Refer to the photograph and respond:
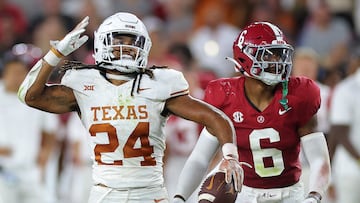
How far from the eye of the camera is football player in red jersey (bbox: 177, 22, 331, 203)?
248 inches

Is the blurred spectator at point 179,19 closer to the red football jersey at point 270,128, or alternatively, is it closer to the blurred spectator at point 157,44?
the blurred spectator at point 157,44

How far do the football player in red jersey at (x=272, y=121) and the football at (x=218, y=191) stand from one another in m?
0.42

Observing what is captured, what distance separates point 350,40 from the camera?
474 inches

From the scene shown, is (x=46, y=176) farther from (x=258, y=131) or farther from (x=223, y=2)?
(x=258, y=131)

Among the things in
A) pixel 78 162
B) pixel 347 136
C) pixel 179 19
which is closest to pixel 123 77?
pixel 347 136

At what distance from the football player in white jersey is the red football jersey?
1.30 ft

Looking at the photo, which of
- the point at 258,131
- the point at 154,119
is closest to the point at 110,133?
the point at 154,119

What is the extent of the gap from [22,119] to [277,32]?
3404 mm

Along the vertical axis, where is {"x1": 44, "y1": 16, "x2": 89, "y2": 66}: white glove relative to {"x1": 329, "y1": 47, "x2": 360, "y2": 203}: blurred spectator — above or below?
above

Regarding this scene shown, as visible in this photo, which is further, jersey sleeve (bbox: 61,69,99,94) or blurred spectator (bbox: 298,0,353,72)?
blurred spectator (bbox: 298,0,353,72)

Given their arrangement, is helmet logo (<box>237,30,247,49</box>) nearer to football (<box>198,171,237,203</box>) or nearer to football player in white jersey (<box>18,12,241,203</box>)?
football player in white jersey (<box>18,12,241,203</box>)

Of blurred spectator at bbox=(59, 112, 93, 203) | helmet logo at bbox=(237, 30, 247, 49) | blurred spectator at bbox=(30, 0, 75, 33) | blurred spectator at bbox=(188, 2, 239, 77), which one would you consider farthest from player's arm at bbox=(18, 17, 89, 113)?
blurred spectator at bbox=(30, 0, 75, 33)

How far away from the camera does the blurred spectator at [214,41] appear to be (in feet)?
38.9

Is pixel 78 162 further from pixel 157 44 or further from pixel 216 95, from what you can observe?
pixel 216 95
